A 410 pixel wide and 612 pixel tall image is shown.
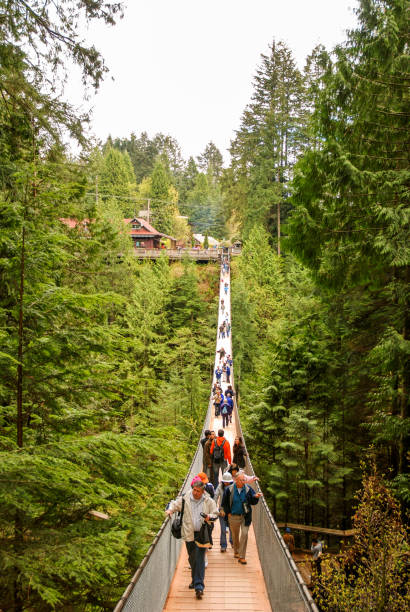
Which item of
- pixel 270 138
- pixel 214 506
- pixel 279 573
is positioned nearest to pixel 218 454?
pixel 214 506

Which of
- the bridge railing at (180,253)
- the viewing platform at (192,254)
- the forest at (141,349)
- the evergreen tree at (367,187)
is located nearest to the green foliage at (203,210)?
the viewing platform at (192,254)

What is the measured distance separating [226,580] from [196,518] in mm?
1034

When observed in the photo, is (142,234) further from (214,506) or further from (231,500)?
(214,506)

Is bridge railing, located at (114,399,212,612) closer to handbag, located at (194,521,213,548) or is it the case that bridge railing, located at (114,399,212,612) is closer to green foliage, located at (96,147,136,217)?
handbag, located at (194,521,213,548)

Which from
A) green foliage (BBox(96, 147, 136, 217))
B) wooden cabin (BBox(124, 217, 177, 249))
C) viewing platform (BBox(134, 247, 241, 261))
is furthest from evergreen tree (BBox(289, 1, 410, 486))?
green foliage (BBox(96, 147, 136, 217))

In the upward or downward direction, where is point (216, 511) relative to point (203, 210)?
downward

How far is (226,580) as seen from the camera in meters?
4.97

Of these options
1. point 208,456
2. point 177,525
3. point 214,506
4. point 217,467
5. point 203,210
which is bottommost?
point 217,467

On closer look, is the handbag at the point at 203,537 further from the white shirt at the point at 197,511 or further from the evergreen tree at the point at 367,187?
the evergreen tree at the point at 367,187

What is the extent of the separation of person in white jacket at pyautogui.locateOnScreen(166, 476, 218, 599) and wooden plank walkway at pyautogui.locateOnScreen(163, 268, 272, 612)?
0.18m

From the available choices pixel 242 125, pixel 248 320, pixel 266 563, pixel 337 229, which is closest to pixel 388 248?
pixel 337 229

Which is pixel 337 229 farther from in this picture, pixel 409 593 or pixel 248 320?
pixel 248 320

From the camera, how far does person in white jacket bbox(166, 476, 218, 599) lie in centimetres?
450

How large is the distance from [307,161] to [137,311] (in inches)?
849
